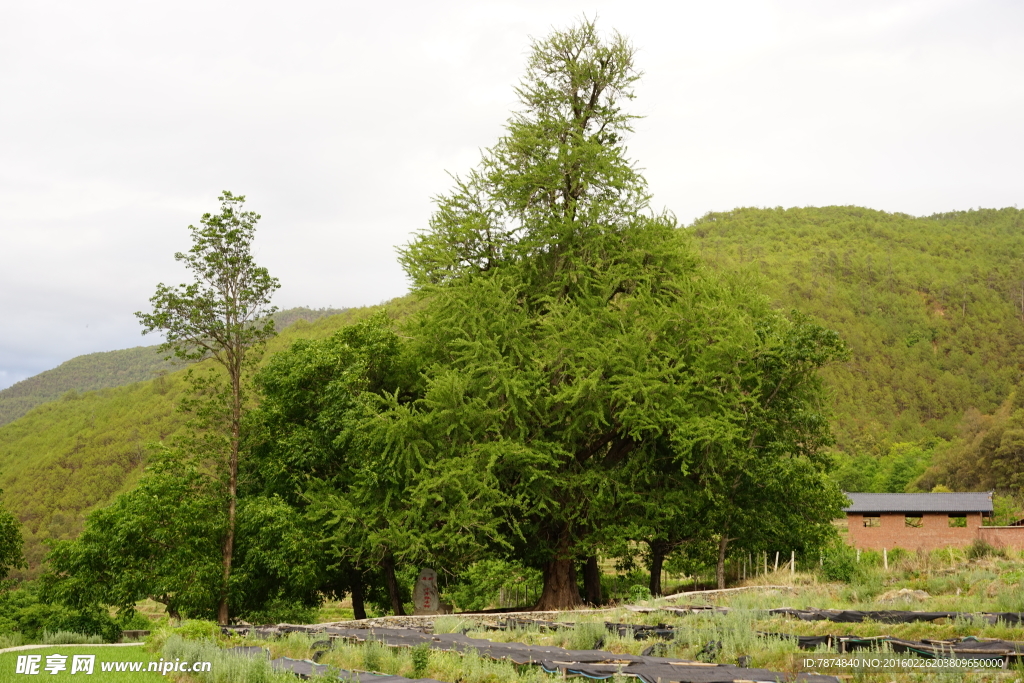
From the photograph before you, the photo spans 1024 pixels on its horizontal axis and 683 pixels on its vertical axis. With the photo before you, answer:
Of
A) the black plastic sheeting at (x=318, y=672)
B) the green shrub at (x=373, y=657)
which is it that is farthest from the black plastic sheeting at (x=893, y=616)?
the black plastic sheeting at (x=318, y=672)

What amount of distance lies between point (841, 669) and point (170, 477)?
60.8 feet

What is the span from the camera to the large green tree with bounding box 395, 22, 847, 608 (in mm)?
21094

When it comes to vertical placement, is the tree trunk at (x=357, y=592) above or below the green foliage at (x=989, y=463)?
below

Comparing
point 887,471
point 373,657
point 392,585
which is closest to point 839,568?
point 392,585

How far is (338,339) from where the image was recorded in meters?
25.8

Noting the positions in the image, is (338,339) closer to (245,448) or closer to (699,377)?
(245,448)

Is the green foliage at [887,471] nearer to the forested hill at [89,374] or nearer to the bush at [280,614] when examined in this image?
the bush at [280,614]

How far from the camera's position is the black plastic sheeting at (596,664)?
27.7 ft

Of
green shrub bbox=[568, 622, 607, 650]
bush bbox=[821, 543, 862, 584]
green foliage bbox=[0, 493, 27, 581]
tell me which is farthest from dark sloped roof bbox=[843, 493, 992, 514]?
green foliage bbox=[0, 493, 27, 581]

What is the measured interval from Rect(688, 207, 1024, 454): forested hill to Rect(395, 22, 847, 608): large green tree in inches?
2204

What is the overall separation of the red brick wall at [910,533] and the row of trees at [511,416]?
18.6 metres

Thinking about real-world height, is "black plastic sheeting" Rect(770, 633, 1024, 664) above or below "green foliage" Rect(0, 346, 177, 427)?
below

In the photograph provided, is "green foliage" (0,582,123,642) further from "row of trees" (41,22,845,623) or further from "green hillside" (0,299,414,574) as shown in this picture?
"green hillside" (0,299,414,574)

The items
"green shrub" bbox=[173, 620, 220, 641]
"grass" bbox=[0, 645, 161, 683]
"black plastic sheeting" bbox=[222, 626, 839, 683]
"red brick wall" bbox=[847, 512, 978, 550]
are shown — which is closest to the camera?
"black plastic sheeting" bbox=[222, 626, 839, 683]
